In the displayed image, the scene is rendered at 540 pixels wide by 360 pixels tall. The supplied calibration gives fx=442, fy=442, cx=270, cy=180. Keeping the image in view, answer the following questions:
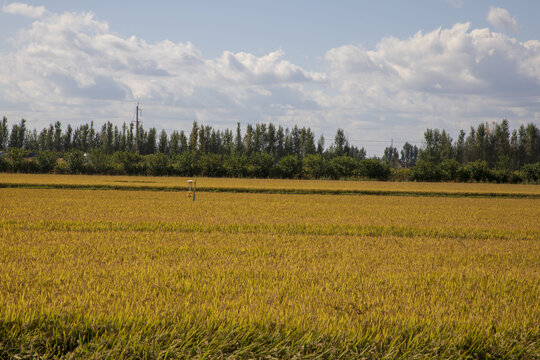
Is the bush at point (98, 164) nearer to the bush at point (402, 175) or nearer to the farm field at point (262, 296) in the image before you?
the bush at point (402, 175)

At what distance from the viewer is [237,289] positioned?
7895 millimetres

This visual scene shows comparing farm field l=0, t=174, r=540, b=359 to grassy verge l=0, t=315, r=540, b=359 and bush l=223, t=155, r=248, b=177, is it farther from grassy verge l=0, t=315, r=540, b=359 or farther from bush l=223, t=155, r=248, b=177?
bush l=223, t=155, r=248, b=177

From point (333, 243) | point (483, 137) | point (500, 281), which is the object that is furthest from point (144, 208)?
point (483, 137)

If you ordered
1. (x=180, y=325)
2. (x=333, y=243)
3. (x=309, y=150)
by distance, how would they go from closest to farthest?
1. (x=180, y=325)
2. (x=333, y=243)
3. (x=309, y=150)

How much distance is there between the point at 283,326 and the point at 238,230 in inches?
449

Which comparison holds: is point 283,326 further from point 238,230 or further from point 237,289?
point 238,230

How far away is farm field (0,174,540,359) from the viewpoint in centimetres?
564

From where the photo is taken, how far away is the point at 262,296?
745cm

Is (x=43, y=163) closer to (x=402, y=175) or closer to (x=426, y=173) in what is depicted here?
(x=402, y=175)

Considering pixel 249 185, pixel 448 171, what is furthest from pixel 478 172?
pixel 249 185

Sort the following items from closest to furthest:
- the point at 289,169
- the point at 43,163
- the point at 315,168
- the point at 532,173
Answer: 1. the point at 43,163
2. the point at 532,173
3. the point at 289,169
4. the point at 315,168

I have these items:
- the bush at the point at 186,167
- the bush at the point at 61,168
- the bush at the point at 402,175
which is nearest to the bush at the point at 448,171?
the bush at the point at 402,175

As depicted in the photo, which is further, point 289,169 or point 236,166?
point 289,169

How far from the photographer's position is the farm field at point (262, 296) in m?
5.64
